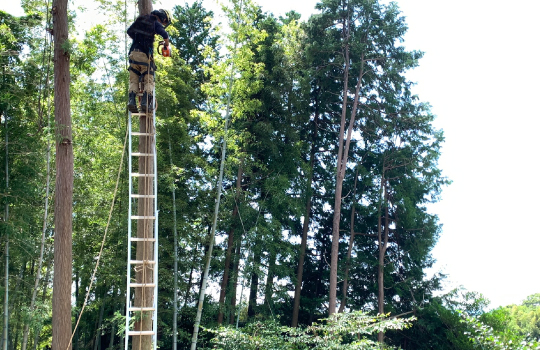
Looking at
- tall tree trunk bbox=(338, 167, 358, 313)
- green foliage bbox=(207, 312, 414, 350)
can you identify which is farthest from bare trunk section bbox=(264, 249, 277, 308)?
green foliage bbox=(207, 312, 414, 350)

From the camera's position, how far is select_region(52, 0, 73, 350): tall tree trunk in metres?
6.14

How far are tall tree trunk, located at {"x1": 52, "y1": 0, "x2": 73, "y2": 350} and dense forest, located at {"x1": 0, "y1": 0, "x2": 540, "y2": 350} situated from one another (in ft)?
0.99

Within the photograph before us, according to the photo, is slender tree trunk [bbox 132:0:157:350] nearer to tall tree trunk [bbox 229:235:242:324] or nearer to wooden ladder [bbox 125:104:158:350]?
wooden ladder [bbox 125:104:158:350]

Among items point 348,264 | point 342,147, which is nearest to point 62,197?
point 342,147

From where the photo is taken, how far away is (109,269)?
33.6 feet

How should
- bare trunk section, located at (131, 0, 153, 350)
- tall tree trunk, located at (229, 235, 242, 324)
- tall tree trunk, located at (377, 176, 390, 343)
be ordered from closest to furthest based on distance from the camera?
bare trunk section, located at (131, 0, 153, 350) → tall tree trunk, located at (229, 235, 242, 324) → tall tree trunk, located at (377, 176, 390, 343)

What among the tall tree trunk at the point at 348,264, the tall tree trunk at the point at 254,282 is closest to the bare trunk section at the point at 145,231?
the tall tree trunk at the point at 254,282

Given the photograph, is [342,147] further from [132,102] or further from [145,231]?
[145,231]

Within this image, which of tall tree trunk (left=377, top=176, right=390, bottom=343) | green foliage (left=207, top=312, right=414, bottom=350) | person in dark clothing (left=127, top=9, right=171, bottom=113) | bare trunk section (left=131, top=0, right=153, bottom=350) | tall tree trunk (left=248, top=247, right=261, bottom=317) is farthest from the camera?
tall tree trunk (left=377, top=176, right=390, bottom=343)

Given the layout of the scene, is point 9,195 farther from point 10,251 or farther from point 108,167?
point 108,167

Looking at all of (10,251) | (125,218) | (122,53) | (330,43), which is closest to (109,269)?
(125,218)

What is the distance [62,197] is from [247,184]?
642cm

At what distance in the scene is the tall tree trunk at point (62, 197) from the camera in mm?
6145

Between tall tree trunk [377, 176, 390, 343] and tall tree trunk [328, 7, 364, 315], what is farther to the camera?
tall tree trunk [377, 176, 390, 343]
